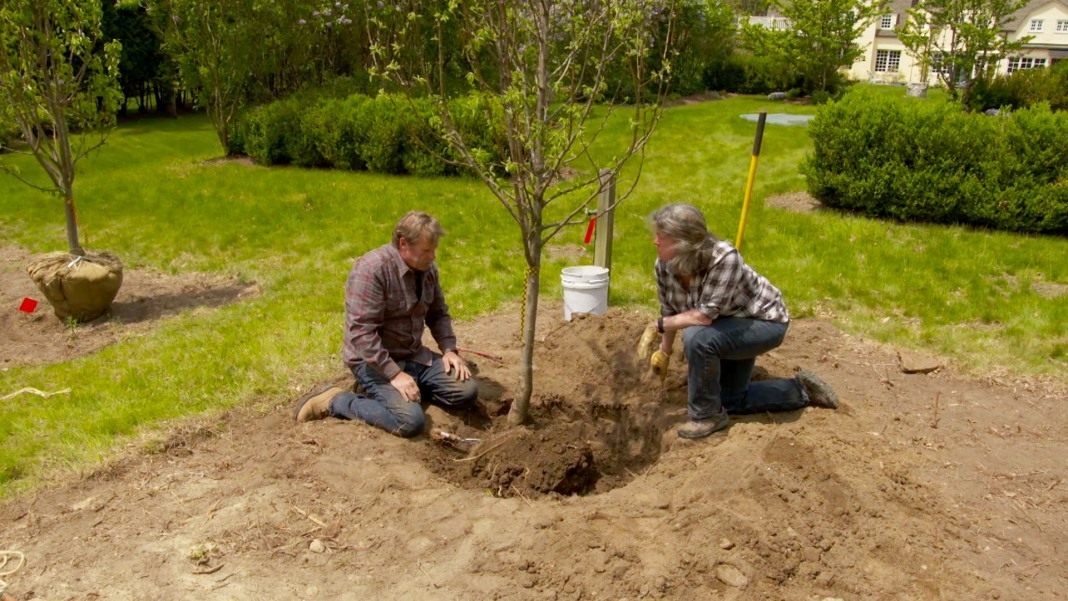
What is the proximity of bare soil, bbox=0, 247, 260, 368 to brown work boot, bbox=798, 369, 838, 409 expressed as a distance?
548cm

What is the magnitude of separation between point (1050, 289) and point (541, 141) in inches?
232

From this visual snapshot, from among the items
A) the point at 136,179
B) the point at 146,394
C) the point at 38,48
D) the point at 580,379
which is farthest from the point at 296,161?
the point at 580,379

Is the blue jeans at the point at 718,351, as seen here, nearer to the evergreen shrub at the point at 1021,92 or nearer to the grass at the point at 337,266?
the grass at the point at 337,266

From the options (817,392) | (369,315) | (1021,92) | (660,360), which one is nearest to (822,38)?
(1021,92)

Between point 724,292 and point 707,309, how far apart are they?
129 millimetres

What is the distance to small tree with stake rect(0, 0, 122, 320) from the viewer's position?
726 cm

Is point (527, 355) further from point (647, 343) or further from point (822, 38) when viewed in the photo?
point (822, 38)

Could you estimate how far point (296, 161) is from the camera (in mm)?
14125

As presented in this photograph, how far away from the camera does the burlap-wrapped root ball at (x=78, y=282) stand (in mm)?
7340

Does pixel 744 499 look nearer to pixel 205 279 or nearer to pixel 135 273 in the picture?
pixel 205 279

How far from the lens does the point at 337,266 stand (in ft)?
28.9

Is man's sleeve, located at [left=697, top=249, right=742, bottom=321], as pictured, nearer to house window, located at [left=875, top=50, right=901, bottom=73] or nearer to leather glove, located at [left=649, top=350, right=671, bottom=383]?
leather glove, located at [left=649, top=350, right=671, bottom=383]

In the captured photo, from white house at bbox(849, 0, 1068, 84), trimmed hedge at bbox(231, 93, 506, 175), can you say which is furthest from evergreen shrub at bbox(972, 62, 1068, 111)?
white house at bbox(849, 0, 1068, 84)

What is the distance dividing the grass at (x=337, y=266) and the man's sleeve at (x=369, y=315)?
110 centimetres
